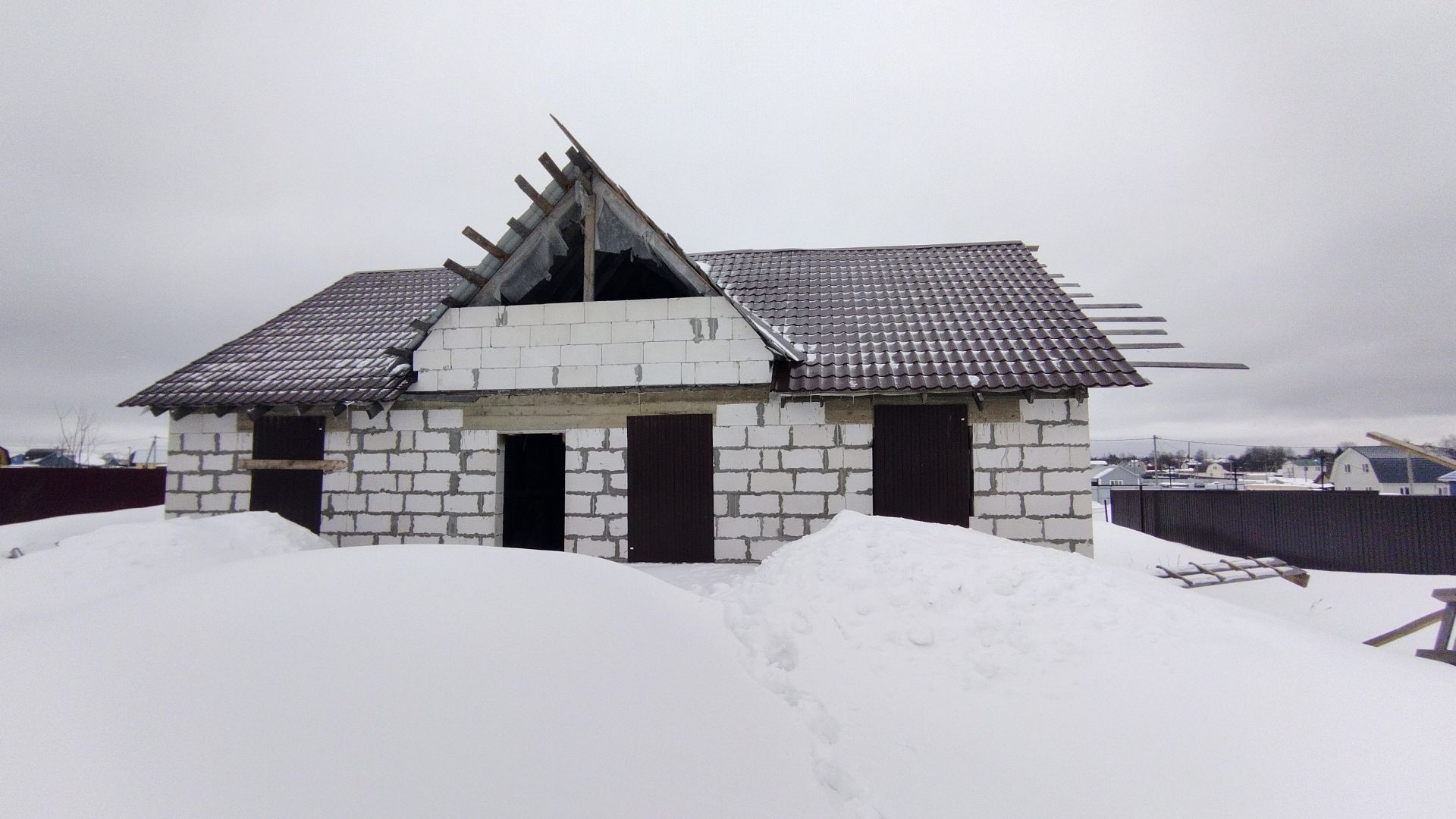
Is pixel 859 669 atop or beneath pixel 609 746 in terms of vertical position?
beneath

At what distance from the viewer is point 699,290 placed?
8.64 metres

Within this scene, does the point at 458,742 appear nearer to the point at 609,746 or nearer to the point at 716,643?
the point at 609,746

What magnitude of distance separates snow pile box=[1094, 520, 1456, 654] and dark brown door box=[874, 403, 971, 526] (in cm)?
214

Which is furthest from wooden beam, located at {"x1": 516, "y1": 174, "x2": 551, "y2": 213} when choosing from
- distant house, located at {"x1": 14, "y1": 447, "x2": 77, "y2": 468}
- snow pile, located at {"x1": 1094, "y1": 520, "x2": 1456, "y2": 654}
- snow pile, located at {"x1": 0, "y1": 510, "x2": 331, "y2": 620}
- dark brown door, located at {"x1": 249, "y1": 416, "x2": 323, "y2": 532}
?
distant house, located at {"x1": 14, "y1": 447, "x2": 77, "y2": 468}

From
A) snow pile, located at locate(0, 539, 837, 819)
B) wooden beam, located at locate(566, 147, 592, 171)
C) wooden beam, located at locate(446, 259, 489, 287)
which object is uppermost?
wooden beam, located at locate(566, 147, 592, 171)

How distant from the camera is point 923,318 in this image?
31.8 feet

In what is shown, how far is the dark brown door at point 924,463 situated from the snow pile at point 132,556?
24.7 feet

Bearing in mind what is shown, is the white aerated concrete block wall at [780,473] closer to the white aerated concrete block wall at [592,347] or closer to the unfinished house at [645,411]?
the unfinished house at [645,411]

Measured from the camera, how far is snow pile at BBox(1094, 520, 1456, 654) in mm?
8641

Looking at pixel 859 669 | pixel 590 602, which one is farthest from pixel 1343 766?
pixel 590 602

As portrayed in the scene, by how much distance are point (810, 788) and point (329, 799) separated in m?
1.96

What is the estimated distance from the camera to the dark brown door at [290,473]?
9234 millimetres

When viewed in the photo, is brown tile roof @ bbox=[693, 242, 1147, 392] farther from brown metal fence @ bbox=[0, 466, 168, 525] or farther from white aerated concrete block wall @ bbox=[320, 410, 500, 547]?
brown metal fence @ bbox=[0, 466, 168, 525]

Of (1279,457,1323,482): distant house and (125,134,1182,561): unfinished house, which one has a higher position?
(125,134,1182,561): unfinished house
